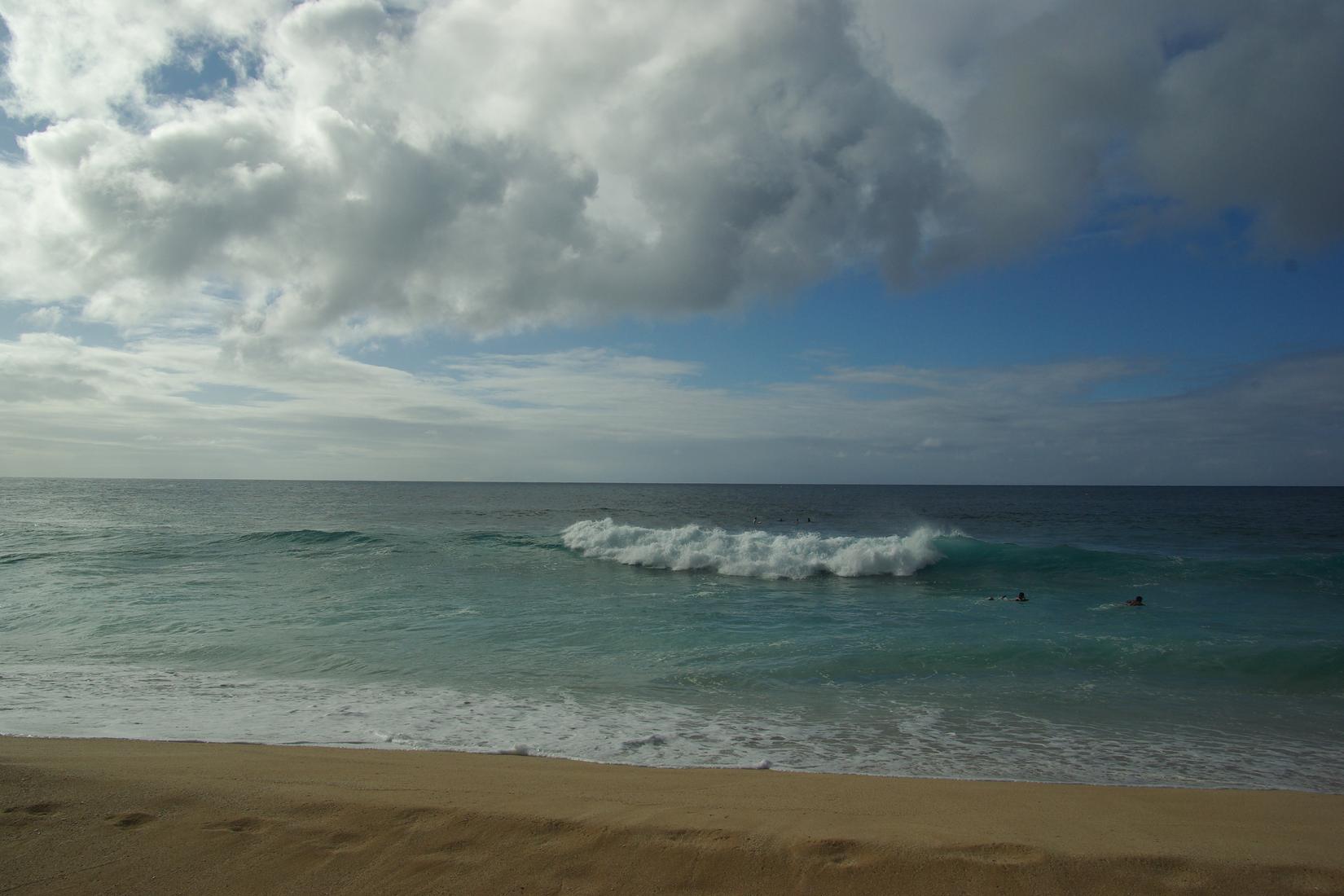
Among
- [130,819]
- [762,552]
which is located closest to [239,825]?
[130,819]

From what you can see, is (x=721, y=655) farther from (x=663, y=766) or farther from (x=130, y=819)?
(x=130, y=819)

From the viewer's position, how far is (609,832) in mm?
4562

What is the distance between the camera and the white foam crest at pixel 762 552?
22000 millimetres

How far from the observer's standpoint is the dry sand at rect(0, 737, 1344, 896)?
4.05 meters

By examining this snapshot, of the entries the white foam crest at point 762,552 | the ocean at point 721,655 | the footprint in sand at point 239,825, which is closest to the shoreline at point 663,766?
the ocean at point 721,655

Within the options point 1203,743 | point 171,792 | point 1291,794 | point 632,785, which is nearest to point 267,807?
point 171,792

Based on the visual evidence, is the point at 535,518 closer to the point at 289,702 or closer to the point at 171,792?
the point at 289,702

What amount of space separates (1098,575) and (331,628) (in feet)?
69.8

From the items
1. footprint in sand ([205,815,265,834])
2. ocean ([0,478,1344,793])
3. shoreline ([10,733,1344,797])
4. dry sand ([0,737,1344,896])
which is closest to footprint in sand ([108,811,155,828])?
dry sand ([0,737,1344,896])

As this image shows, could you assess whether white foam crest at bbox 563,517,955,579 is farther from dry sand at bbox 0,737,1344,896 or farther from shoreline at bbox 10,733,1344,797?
dry sand at bbox 0,737,1344,896

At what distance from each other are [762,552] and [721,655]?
12.9 metres

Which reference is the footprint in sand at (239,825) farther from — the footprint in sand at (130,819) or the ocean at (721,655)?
the ocean at (721,655)

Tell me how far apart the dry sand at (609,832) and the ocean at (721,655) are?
962 millimetres

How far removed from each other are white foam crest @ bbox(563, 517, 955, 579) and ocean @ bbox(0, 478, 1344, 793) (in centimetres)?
11
